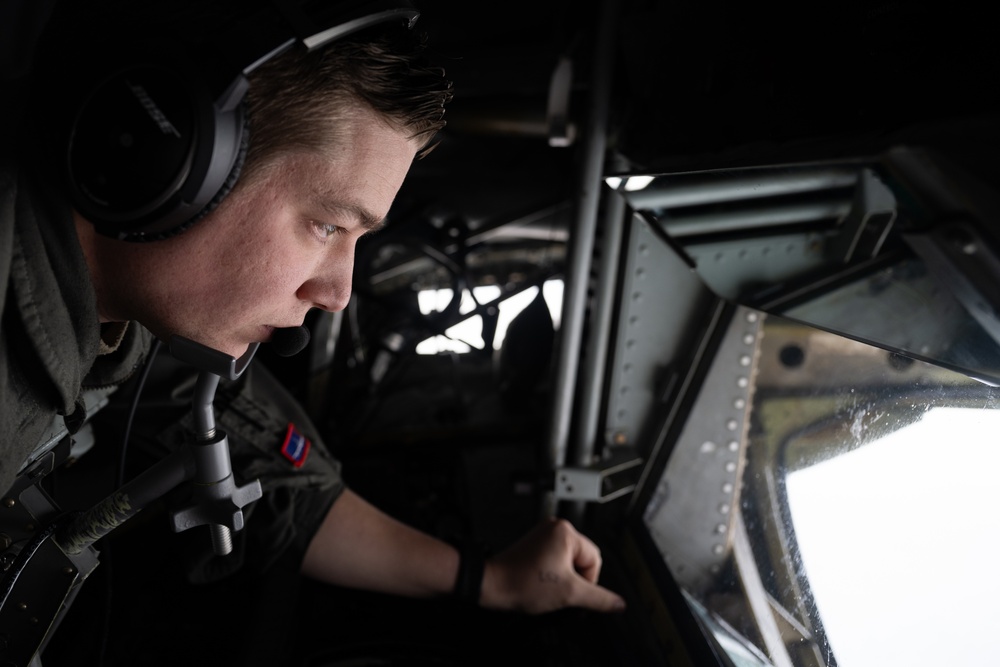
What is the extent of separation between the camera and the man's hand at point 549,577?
3.26ft

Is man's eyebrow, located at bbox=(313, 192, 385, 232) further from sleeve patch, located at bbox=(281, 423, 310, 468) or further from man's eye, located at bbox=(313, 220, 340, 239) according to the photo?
sleeve patch, located at bbox=(281, 423, 310, 468)

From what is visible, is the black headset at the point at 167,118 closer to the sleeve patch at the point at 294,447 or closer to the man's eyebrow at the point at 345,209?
the man's eyebrow at the point at 345,209

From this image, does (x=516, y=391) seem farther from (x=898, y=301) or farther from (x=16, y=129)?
(x=16, y=129)

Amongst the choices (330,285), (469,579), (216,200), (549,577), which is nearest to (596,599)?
(549,577)

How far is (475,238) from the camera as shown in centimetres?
193

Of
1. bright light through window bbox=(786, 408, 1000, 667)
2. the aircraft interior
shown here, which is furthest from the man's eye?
bright light through window bbox=(786, 408, 1000, 667)

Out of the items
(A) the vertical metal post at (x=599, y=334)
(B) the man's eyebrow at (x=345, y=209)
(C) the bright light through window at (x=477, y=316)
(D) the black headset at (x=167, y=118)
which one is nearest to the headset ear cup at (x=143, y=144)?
(D) the black headset at (x=167, y=118)

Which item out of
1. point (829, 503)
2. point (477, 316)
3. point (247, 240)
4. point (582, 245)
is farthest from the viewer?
point (477, 316)

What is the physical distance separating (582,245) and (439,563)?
587mm

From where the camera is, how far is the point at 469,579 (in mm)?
1026

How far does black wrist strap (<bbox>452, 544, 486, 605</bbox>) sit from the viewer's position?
102cm

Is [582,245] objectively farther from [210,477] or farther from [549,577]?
[210,477]

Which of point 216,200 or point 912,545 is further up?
point 216,200

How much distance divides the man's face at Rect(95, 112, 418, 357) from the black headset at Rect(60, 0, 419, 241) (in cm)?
6
